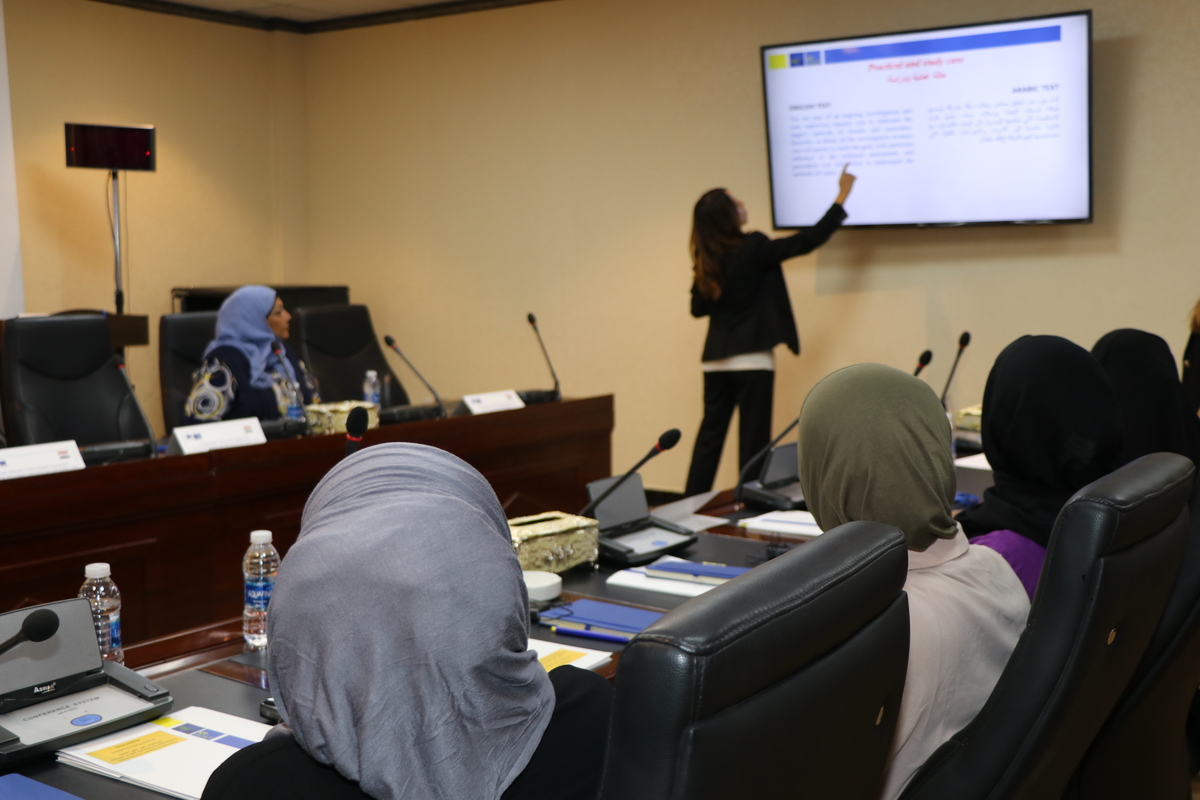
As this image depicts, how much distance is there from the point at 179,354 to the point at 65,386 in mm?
516

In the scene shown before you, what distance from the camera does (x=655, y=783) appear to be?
0.61 m

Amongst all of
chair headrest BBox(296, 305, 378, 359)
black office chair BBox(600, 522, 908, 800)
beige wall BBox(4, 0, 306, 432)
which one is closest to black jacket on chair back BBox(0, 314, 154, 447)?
chair headrest BBox(296, 305, 378, 359)

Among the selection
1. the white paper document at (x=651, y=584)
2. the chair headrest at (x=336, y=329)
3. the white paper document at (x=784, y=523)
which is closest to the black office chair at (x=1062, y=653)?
the white paper document at (x=651, y=584)

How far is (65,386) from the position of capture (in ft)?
12.8

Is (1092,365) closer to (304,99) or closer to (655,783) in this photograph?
(655,783)

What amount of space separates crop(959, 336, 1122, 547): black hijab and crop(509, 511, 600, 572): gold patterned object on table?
719mm

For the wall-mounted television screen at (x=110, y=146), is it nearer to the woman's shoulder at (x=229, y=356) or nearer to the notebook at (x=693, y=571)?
the woman's shoulder at (x=229, y=356)

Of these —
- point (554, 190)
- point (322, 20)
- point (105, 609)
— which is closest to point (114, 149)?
point (322, 20)

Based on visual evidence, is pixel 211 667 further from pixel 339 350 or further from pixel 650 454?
pixel 339 350

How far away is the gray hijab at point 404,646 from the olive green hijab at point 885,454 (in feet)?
1.90

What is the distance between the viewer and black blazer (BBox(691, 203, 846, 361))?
15.2 feet

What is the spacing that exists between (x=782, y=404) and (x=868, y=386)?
3.98m

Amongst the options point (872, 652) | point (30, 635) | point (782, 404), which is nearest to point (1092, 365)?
point (872, 652)

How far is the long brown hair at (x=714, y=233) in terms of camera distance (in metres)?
4.63
